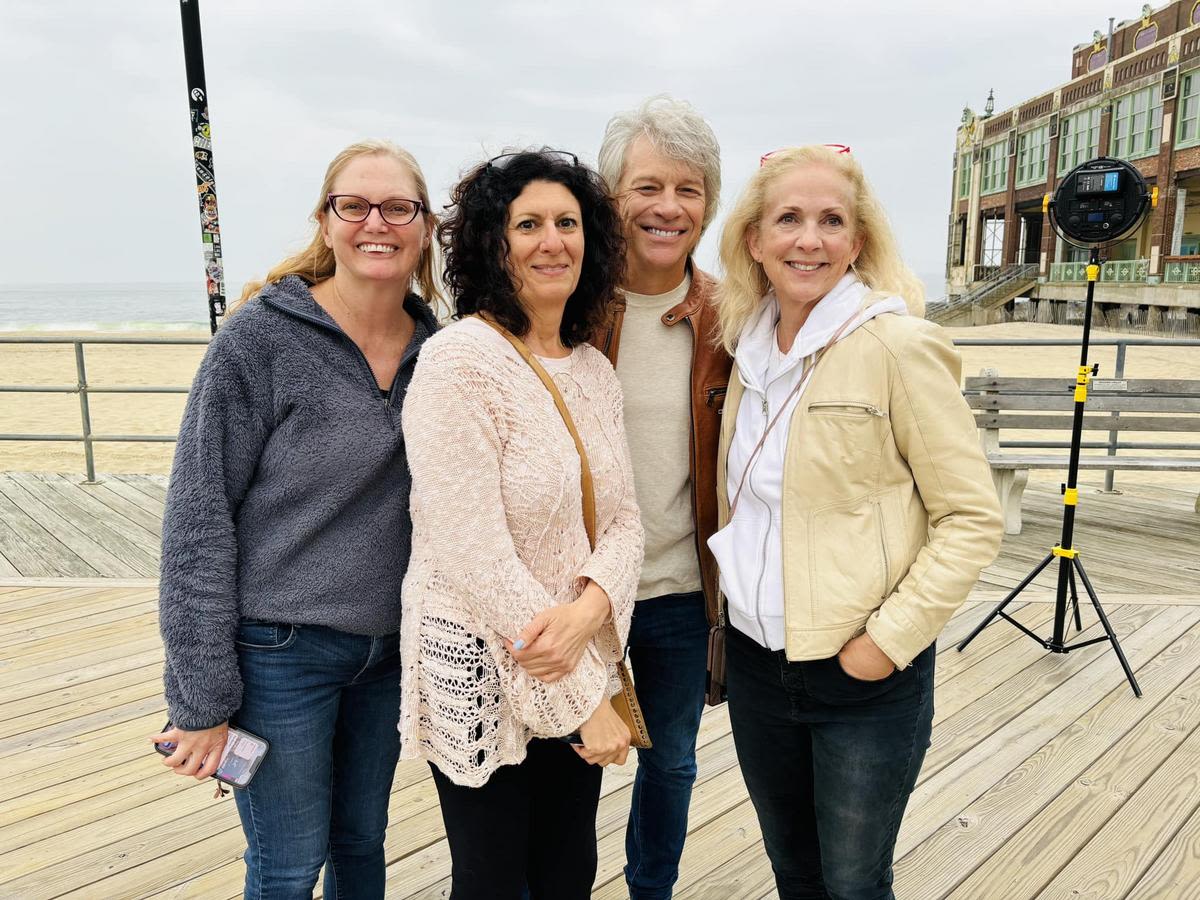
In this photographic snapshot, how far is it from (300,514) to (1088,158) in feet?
92.2

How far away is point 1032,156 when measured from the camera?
34.6m

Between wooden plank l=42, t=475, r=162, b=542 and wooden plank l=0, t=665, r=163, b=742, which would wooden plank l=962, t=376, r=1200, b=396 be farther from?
wooden plank l=42, t=475, r=162, b=542

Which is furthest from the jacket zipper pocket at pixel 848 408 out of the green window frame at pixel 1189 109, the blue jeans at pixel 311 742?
the green window frame at pixel 1189 109

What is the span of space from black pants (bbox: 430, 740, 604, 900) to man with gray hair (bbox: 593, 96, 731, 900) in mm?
392

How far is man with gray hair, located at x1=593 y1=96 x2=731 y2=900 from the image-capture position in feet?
5.81

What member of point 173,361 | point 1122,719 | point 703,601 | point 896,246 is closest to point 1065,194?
point 1122,719

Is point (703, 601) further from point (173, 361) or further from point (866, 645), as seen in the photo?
point (173, 361)

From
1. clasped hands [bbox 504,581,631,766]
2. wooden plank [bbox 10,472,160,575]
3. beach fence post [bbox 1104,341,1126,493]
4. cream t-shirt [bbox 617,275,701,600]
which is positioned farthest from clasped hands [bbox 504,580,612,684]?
beach fence post [bbox 1104,341,1126,493]

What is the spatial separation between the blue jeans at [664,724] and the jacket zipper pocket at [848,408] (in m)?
0.60

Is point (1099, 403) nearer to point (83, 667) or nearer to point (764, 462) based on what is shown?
point (764, 462)

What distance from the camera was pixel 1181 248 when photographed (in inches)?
1066

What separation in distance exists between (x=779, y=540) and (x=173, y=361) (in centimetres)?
2308

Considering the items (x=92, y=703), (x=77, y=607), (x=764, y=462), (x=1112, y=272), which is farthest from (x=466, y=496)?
(x=1112, y=272)

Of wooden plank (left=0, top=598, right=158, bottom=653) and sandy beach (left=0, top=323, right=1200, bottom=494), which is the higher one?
wooden plank (left=0, top=598, right=158, bottom=653)
